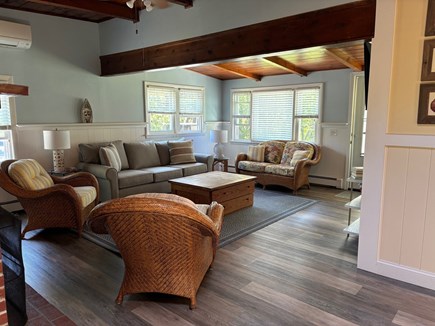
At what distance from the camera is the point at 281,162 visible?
6180mm

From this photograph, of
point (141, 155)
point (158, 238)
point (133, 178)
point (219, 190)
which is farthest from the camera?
point (141, 155)

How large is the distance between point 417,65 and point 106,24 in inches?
181

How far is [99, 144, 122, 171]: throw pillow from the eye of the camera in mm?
4738

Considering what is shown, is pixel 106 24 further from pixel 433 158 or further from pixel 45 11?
pixel 433 158

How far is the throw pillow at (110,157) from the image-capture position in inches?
187

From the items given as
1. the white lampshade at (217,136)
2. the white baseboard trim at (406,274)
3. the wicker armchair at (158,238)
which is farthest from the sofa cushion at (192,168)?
the white baseboard trim at (406,274)

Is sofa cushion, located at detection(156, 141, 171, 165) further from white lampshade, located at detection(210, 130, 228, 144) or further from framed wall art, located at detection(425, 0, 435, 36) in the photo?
framed wall art, located at detection(425, 0, 435, 36)

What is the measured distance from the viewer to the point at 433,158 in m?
2.41

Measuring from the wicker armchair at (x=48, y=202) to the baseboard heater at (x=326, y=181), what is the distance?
4378 mm

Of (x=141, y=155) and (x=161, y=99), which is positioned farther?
(x=161, y=99)

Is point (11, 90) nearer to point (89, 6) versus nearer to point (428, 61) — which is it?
point (428, 61)

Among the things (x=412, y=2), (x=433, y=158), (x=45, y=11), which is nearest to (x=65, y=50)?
(x=45, y=11)

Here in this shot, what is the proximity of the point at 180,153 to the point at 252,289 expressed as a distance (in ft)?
11.9

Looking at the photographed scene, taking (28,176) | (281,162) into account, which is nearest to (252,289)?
(28,176)
